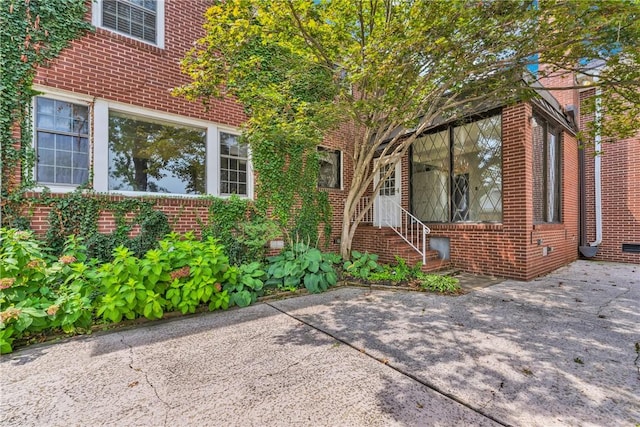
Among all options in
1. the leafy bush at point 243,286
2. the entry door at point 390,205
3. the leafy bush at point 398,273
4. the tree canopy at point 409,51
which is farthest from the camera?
the entry door at point 390,205

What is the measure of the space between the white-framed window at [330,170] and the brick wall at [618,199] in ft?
20.9

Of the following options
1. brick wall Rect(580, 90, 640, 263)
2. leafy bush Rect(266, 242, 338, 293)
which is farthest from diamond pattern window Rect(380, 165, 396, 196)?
brick wall Rect(580, 90, 640, 263)

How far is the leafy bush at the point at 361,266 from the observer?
18.5 feet

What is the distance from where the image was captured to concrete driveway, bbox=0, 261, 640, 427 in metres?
1.85

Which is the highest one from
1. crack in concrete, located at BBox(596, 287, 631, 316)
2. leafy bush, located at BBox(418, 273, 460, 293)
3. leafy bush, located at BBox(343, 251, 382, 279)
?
leafy bush, located at BBox(343, 251, 382, 279)

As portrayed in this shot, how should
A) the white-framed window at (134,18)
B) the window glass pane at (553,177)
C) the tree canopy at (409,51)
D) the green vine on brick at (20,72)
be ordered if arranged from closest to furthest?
the tree canopy at (409,51), the green vine on brick at (20,72), the white-framed window at (134,18), the window glass pane at (553,177)

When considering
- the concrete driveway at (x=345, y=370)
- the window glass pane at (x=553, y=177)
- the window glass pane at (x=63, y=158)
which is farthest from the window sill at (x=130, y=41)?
the window glass pane at (x=553, y=177)

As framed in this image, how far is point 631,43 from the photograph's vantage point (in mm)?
3748

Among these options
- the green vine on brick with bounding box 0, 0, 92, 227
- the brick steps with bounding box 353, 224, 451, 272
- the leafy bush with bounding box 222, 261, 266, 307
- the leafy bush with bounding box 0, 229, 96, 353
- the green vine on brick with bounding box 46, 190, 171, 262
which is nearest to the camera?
the leafy bush with bounding box 0, 229, 96, 353

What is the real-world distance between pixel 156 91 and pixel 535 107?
7438 millimetres

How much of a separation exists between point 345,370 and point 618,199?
9.56 m

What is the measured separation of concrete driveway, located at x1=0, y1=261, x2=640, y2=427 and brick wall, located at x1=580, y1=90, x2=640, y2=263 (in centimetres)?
521

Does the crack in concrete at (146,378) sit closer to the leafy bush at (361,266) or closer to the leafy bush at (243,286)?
the leafy bush at (243,286)

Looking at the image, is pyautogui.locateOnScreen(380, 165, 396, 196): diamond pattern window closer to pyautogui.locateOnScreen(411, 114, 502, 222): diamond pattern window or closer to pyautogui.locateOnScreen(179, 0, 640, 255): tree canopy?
pyautogui.locateOnScreen(411, 114, 502, 222): diamond pattern window
